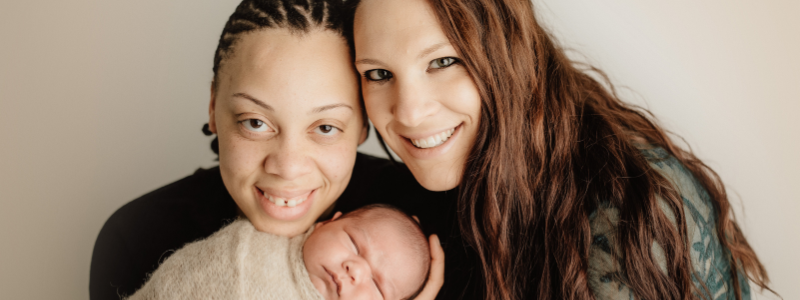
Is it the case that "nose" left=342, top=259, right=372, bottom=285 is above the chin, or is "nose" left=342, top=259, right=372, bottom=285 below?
below

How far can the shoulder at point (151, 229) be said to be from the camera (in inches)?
59.4

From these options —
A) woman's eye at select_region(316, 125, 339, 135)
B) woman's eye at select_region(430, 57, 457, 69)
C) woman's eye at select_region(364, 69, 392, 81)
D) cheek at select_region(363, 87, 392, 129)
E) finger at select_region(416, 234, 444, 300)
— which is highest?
woman's eye at select_region(430, 57, 457, 69)

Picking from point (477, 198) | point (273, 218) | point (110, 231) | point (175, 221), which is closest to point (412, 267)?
point (477, 198)

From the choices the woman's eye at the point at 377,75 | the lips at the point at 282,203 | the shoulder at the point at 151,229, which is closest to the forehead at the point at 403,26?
the woman's eye at the point at 377,75

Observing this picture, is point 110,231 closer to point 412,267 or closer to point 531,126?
point 412,267

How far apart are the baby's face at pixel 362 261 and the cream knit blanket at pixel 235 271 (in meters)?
0.05

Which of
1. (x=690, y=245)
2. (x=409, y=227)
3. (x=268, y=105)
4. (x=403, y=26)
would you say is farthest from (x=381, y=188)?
(x=690, y=245)

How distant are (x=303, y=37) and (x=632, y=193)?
990 mm

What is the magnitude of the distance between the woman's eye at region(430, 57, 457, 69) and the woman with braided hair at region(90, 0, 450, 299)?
0.24 meters

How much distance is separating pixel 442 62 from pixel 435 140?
0.22m

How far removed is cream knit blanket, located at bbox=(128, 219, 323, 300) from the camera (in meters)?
1.25

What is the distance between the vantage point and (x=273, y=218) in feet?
4.61

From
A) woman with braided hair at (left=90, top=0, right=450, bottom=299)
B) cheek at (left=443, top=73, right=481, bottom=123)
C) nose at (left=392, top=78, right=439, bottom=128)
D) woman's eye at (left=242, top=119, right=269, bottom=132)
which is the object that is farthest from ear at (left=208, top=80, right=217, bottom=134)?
cheek at (left=443, top=73, right=481, bottom=123)

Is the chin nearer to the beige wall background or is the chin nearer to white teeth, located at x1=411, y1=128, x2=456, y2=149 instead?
white teeth, located at x1=411, y1=128, x2=456, y2=149
